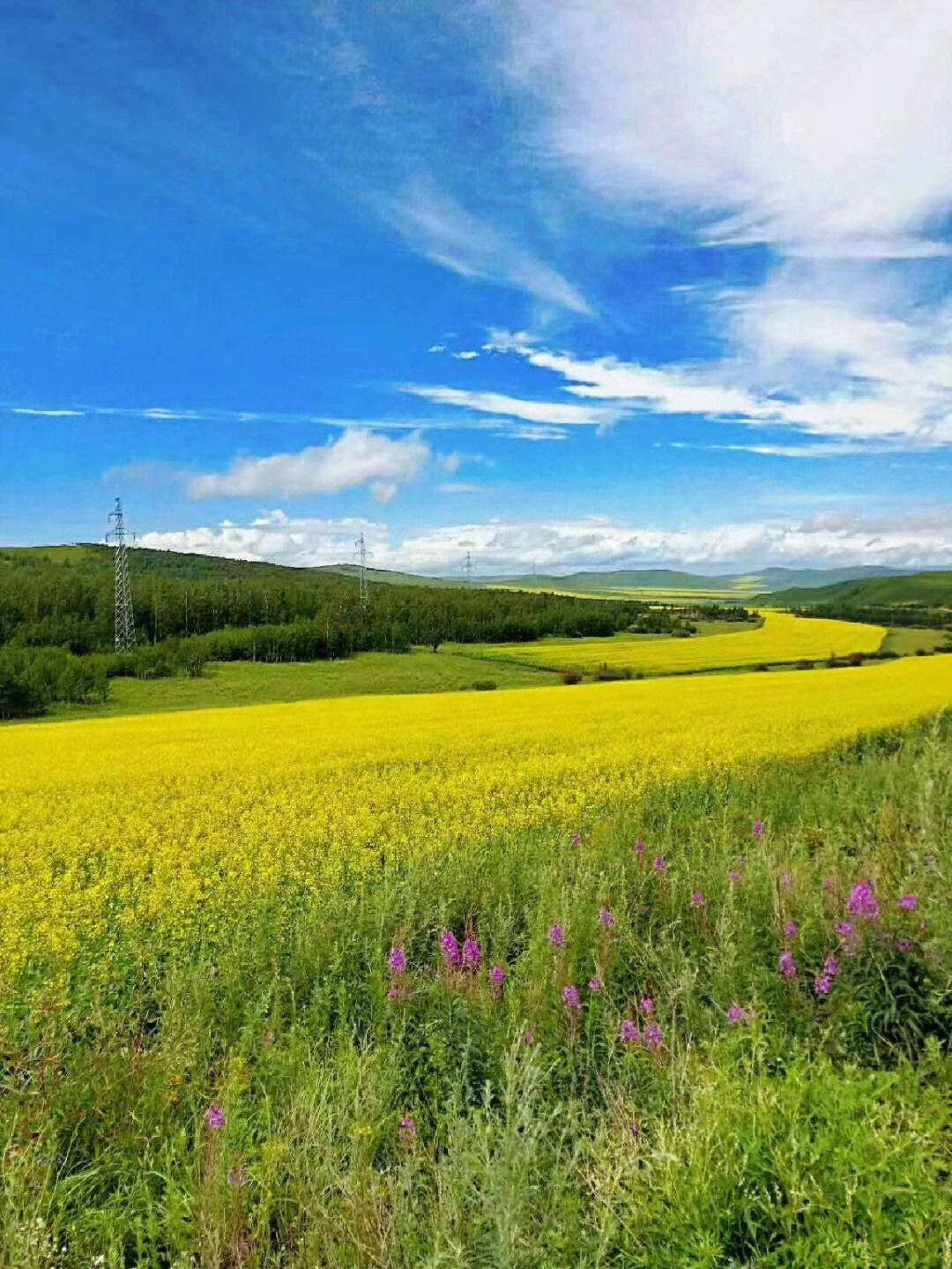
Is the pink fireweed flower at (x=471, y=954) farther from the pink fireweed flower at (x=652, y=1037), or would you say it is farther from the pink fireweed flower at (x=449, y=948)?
the pink fireweed flower at (x=652, y=1037)

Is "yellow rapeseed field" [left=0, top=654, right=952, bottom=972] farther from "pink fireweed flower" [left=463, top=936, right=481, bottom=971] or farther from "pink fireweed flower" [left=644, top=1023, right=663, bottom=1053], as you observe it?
"pink fireweed flower" [left=644, top=1023, right=663, bottom=1053]

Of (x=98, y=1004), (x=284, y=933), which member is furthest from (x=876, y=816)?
(x=98, y=1004)

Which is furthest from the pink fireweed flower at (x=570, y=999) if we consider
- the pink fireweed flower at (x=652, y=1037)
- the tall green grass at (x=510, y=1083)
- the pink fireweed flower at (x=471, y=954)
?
the pink fireweed flower at (x=471, y=954)

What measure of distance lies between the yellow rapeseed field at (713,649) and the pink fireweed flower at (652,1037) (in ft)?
150

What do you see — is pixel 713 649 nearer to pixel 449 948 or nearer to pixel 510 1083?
pixel 449 948

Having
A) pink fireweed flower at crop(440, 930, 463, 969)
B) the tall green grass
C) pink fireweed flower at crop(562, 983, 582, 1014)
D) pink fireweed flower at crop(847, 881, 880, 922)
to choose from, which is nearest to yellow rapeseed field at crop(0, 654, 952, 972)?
the tall green grass

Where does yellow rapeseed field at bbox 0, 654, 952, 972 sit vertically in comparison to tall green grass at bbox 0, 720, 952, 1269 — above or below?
below

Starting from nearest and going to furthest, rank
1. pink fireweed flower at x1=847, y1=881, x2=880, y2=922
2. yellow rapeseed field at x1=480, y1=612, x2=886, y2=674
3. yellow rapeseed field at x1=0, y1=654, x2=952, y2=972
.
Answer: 1. pink fireweed flower at x1=847, y1=881, x2=880, y2=922
2. yellow rapeseed field at x1=0, y1=654, x2=952, y2=972
3. yellow rapeseed field at x1=480, y1=612, x2=886, y2=674

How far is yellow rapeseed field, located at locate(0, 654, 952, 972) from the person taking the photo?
7.29 meters

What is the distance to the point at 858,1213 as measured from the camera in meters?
2.71

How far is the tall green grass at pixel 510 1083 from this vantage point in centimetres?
288

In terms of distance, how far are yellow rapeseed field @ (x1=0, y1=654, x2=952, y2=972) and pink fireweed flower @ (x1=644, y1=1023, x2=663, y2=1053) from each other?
3.90m

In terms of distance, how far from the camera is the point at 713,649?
57250 mm

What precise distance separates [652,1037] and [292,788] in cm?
780
